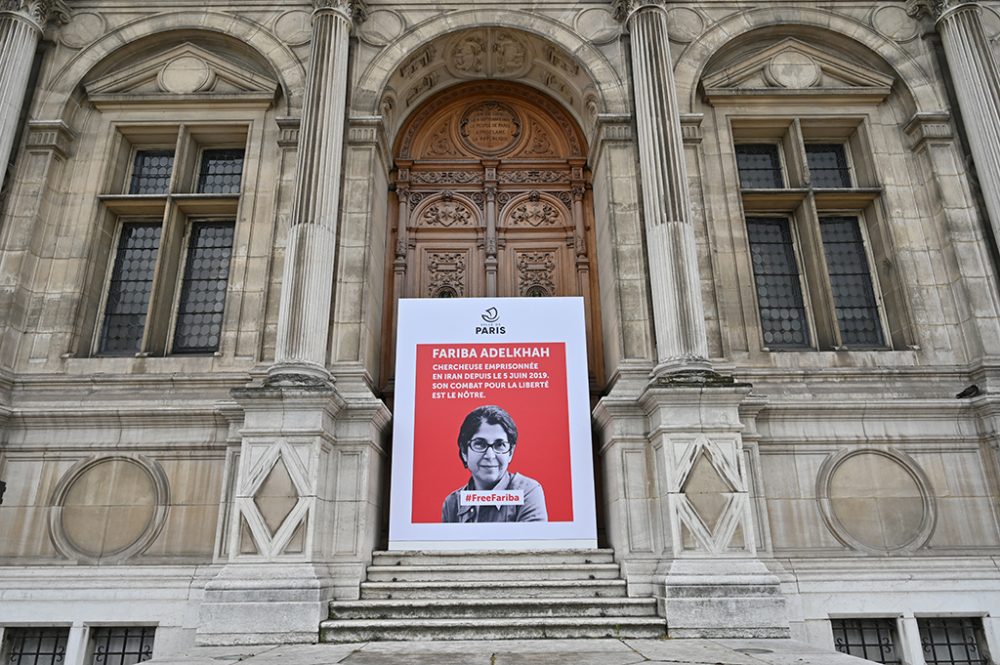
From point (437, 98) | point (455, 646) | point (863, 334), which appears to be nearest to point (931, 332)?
point (863, 334)

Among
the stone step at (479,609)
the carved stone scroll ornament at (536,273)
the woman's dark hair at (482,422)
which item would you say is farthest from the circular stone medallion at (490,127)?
the stone step at (479,609)

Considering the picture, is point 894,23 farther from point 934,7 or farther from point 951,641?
point 951,641

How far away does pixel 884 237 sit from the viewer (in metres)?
11.2

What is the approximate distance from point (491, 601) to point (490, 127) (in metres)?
8.82

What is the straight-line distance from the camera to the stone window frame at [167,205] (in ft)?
35.8

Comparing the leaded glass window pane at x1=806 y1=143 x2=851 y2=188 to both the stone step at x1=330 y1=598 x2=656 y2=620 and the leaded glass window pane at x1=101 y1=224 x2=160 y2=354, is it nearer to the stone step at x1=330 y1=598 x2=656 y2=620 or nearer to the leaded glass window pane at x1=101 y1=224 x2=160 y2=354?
the stone step at x1=330 y1=598 x2=656 y2=620

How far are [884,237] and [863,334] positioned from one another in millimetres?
1647

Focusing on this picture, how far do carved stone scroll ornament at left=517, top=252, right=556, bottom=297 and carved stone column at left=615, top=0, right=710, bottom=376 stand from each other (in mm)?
2324

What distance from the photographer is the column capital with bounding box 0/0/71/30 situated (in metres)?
11.3

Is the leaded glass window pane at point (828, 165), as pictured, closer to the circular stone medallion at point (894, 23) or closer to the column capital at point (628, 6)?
the circular stone medallion at point (894, 23)

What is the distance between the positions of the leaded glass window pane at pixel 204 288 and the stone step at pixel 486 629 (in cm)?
536

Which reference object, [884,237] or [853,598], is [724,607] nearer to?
[853,598]

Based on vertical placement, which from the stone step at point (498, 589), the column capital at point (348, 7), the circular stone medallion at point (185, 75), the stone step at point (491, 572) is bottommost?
the stone step at point (498, 589)

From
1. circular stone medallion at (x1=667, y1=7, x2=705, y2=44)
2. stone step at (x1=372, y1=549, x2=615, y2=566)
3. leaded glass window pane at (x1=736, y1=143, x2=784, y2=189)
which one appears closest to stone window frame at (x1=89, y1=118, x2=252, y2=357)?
stone step at (x1=372, y1=549, x2=615, y2=566)
